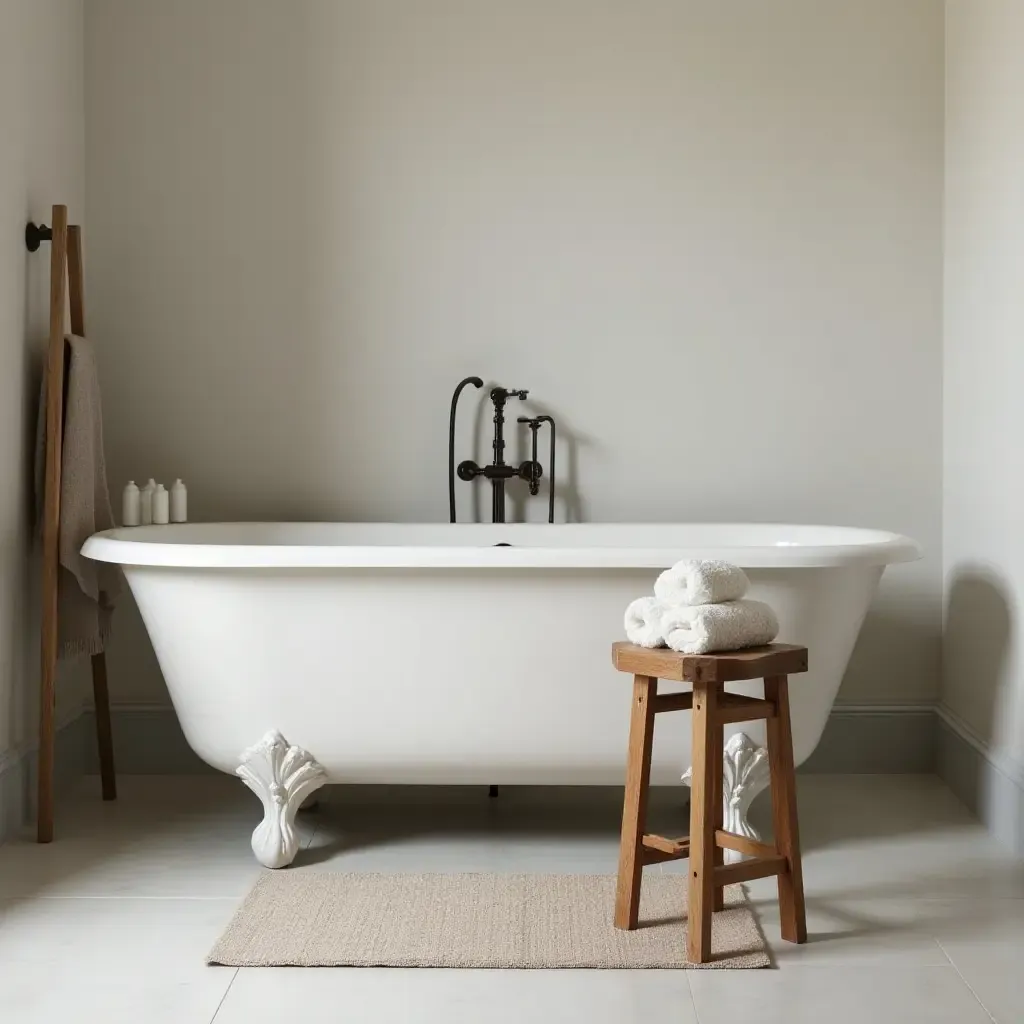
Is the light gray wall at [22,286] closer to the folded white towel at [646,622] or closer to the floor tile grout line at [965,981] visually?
the folded white towel at [646,622]

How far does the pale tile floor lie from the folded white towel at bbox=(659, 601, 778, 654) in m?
0.54

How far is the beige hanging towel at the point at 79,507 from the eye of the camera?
2762mm

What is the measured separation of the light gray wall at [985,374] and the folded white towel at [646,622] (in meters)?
1.10

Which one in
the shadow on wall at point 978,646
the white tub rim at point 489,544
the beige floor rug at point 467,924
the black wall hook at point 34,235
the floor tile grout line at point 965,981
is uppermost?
the black wall hook at point 34,235

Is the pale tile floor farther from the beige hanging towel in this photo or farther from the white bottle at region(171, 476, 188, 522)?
the white bottle at region(171, 476, 188, 522)

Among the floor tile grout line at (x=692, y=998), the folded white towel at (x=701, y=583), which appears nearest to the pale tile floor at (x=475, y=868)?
the floor tile grout line at (x=692, y=998)

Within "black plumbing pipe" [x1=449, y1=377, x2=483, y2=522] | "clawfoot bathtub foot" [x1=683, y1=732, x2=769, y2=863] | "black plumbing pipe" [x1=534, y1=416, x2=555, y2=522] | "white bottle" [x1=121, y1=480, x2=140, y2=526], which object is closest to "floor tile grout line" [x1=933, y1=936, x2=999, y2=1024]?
"clawfoot bathtub foot" [x1=683, y1=732, x2=769, y2=863]

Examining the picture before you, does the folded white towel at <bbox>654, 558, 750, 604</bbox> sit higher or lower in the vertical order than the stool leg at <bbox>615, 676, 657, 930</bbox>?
higher

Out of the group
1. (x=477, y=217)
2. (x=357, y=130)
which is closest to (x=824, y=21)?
(x=477, y=217)

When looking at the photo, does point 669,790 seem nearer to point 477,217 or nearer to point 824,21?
point 477,217

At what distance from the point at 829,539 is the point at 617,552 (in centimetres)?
82

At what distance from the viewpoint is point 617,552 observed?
2.37 metres

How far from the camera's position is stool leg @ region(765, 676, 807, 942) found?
205 centimetres

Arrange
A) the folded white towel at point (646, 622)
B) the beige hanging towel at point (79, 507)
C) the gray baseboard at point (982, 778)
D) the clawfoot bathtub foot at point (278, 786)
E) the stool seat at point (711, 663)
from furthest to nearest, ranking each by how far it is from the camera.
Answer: the beige hanging towel at point (79, 507) < the gray baseboard at point (982, 778) < the clawfoot bathtub foot at point (278, 786) < the folded white towel at point (646, 622) < the stool seat at point (711, 663)
